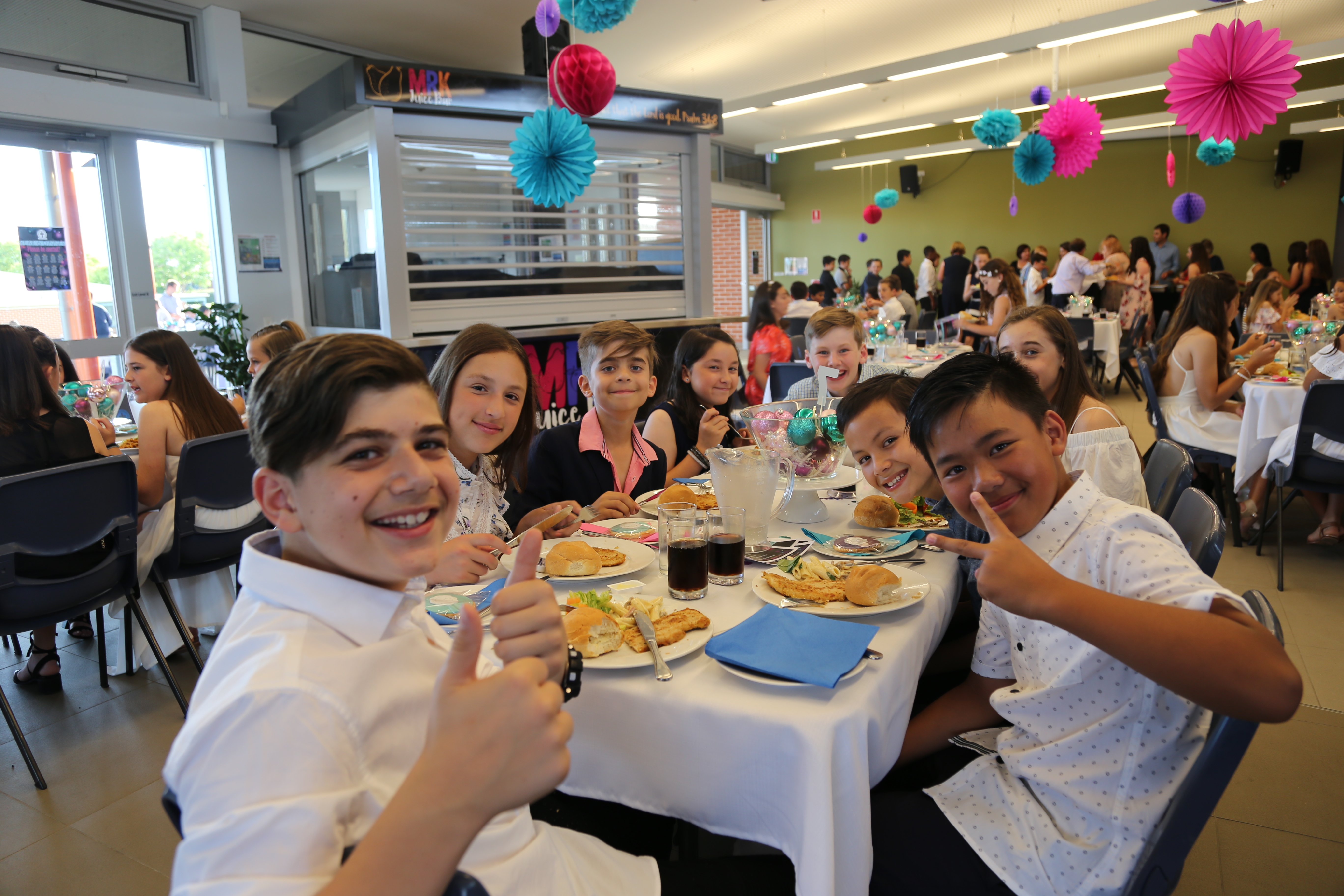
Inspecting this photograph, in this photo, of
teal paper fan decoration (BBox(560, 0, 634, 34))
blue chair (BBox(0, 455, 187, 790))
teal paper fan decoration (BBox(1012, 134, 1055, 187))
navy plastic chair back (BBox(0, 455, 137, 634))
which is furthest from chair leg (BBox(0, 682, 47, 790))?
teal paper fan decoration (BBox(1012, 134, 1055, 187))

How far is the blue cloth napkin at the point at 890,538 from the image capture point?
5.22 feet

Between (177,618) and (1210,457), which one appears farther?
(1210,457)

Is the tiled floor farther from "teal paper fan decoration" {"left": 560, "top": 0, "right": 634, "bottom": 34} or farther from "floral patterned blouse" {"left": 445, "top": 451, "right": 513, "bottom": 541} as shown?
"teal paper fan decoration" {"left": 560, "top": 0, "right": 634, "bottom": 34}

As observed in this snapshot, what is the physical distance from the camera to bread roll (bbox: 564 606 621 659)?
1115mm

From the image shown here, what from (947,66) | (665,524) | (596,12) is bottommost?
(665,524)

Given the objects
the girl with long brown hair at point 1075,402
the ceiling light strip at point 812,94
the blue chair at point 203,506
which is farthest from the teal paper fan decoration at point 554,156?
the ceiling light strip at point 812,94

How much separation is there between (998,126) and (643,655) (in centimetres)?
776

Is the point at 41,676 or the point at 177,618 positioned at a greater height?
the point at 177,618

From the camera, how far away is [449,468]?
84 cm

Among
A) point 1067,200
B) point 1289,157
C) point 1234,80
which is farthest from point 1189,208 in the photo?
point 1234,80

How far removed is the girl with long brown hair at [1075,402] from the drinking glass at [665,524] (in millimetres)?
1106

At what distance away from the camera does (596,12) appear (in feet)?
11.0

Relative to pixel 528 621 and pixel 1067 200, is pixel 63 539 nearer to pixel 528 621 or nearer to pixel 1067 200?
pixel 528 621

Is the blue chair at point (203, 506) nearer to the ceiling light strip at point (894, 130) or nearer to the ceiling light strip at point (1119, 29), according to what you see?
the ceiling light strip at point (1119, 29)
